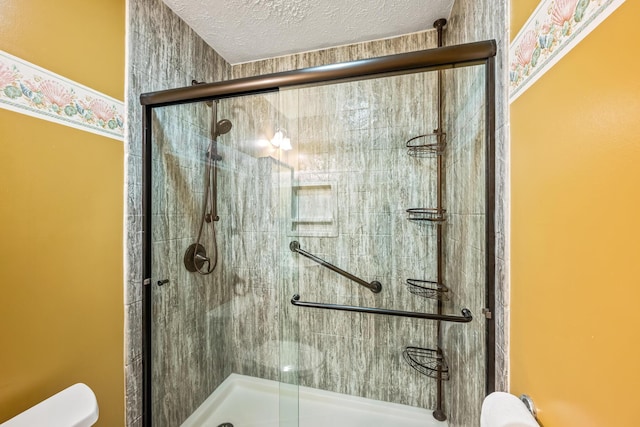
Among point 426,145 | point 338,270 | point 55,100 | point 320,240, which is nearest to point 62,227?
point 55,100

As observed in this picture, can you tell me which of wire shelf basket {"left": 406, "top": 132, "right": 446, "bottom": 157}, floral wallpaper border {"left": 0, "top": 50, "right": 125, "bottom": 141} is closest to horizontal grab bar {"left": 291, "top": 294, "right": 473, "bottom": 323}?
wire shelf basket {"left": 406, "top": 132, "right": 446, "bottom": 157}

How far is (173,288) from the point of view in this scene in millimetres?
1397

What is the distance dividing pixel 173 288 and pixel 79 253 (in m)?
0.52

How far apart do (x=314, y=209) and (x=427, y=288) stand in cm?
82

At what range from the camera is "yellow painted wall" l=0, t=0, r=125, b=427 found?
2.58ft

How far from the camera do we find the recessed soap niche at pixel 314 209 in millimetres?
1474

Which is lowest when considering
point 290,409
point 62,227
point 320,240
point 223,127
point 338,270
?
point 290,409

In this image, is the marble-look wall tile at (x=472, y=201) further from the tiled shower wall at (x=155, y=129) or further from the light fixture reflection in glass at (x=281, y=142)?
the tiled shower wall at (x=155, y=129)

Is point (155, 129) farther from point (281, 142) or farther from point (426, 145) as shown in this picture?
point (426, 145)

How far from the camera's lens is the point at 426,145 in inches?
57.1

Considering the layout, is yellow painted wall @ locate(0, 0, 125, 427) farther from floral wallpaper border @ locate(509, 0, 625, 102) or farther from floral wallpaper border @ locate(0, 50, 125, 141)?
floral wallpaper border @ locate(509, 0, 625, 102)

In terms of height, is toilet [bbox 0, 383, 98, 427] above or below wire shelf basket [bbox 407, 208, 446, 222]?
below

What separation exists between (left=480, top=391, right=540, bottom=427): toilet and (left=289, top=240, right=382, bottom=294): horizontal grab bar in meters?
0.83

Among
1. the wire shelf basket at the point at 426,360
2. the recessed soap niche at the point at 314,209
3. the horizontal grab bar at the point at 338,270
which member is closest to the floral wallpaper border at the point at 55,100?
the recessed soap niche at the point at 314,209
